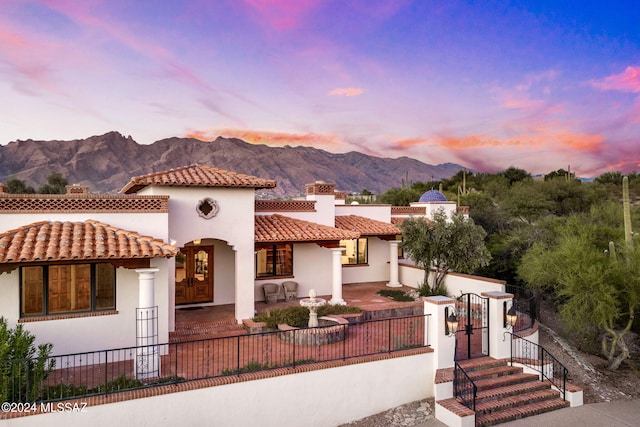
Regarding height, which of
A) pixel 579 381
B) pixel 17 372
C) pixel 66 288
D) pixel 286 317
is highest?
pixel 66 288

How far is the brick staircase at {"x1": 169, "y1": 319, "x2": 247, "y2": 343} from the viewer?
12047 millimetres

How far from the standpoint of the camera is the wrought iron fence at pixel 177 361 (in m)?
7.48

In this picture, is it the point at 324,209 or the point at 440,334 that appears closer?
the point at 440,334

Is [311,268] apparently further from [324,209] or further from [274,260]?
[324,209]

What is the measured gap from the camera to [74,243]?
9305mm

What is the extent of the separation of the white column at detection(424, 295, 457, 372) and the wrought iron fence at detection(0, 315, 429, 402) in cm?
28

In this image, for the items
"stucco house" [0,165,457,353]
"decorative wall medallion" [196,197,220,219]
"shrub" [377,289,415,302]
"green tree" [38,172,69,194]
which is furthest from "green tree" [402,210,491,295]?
"green tree" [38,172,69,194]

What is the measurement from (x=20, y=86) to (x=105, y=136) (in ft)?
238

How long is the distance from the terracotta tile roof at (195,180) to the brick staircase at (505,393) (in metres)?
8.39

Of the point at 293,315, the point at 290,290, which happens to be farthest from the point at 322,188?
the point at 293,315

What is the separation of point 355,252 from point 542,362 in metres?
10.4

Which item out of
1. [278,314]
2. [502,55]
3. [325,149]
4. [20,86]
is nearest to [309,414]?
[278,314]

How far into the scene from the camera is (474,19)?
21828 millimetres

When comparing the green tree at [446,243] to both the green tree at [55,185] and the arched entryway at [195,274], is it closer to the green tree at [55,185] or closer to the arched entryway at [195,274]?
the arched entryway at [195,274]
